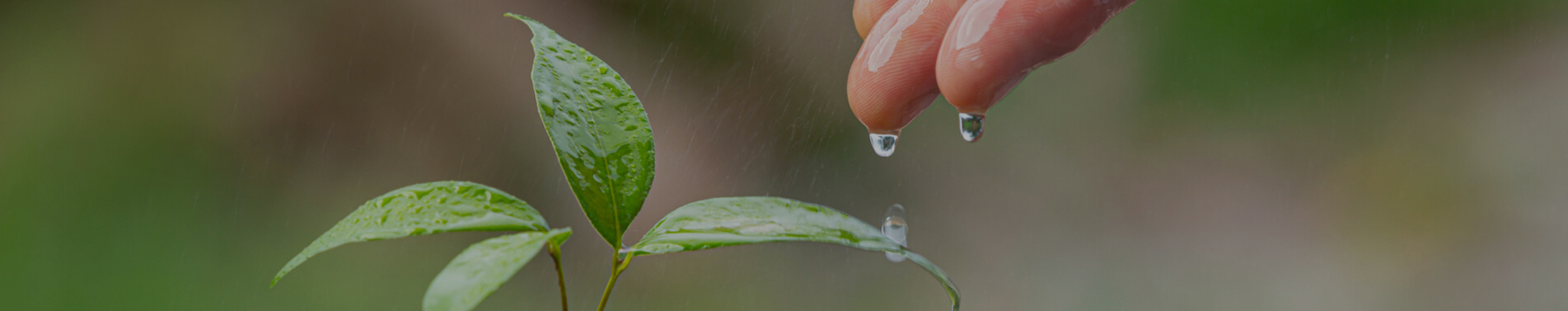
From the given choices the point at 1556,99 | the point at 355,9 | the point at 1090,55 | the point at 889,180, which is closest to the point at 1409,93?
the point at 1556,99

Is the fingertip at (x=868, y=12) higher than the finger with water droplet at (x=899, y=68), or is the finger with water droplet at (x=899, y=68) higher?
the fingertip at (x=868, y=12)

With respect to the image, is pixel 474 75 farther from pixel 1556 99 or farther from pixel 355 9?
pixel 1556 99

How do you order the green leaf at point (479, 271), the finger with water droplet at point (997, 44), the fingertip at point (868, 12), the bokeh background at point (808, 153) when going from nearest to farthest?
the green leaf at point (479, 271) → the finger with water droplet at point (997, 44) → the fingertip at point (868, 12) → the bokeh background at point (808, 153)

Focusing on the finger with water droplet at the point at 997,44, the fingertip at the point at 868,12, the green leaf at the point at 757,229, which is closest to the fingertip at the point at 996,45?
the finger with water droplet at the point at 997,44

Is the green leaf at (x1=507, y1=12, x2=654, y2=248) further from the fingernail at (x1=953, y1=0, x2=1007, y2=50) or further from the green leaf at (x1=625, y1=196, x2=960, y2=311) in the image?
the fingernail at (x1=953, y1=0, x2=1007, y2=50)

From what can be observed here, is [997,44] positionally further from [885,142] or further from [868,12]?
[868,12]

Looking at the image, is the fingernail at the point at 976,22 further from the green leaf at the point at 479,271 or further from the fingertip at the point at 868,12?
the green leaf at the point at 479,271
